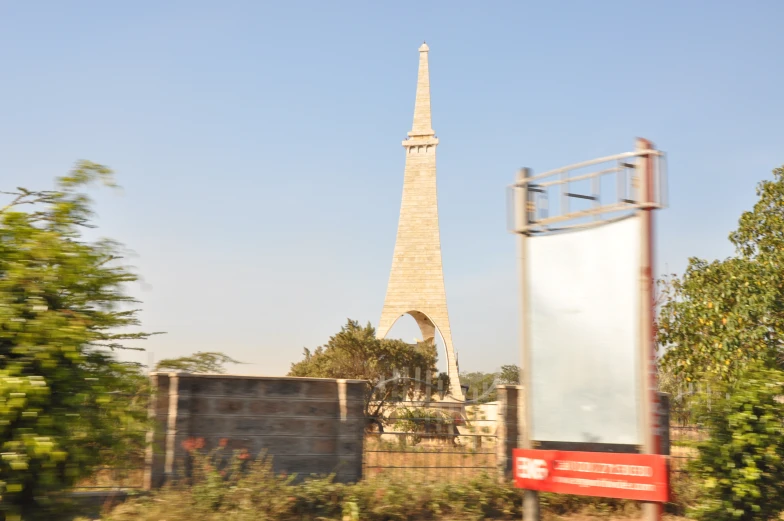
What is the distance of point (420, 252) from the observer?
44.9 m

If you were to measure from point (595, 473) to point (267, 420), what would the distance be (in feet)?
17.9

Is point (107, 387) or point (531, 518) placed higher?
point (107, 387)

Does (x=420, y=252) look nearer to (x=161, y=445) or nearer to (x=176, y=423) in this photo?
(x=176, y=423)

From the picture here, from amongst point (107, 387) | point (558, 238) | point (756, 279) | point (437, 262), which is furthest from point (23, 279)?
point (437, 262)

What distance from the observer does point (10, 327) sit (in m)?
5.37

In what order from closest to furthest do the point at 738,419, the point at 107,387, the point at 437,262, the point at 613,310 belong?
the point at 107,387 < the point at 613,310 < the point at 738,419 < the point at 437,262

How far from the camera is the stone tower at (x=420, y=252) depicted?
44.9 meters

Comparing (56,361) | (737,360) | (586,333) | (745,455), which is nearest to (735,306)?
(737,360)

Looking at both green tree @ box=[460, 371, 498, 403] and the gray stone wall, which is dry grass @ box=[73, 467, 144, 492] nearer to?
the gray stone wall

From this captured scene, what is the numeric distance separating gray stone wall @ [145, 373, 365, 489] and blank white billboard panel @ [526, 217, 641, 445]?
4.31 metres

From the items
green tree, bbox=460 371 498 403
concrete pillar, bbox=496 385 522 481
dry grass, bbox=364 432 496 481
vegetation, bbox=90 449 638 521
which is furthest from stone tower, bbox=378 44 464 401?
vegetation, bbox=90 449 638 521

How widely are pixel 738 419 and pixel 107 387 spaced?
314 inches

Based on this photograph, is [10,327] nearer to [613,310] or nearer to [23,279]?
[23,279]

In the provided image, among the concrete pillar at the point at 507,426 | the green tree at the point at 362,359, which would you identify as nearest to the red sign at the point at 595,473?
the concrete pillar at the point at 507,426
